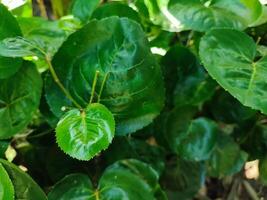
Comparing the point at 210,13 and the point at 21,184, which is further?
the point at 210,13

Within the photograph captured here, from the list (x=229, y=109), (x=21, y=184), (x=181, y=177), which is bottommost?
(x=181, y=177)

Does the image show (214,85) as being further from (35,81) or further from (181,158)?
(35,81)

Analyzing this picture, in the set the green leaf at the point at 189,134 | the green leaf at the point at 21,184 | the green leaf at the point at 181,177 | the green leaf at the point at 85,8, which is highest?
the green leaf at the point at 85,8

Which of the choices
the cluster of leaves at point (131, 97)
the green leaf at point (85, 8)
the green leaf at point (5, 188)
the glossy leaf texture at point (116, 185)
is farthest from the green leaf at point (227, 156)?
the green leaf at point (5, 188)

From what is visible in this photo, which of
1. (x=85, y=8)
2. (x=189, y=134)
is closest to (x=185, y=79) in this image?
(x=189, y=134)

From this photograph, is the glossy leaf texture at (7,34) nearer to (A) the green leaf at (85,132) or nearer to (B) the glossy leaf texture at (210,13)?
(A) the green leaf at (85,132)

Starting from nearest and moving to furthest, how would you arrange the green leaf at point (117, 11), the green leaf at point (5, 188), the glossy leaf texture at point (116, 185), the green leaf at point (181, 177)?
the green leaf at point (5, 188), the glossy leaf texture at point (116, 185), the green leaf at point (117, 11), the green leaf at point (181, 177)

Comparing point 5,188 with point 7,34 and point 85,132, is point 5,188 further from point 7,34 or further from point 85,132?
point 7,34
